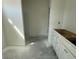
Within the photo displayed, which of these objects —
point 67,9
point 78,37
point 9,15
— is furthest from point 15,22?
point 78,37

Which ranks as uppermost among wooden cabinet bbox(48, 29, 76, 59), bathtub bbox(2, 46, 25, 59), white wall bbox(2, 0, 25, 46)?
white wall bbox(2, 0, 25, 46)

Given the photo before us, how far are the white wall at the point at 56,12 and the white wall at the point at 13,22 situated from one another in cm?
157

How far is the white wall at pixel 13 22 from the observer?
15.7 feet

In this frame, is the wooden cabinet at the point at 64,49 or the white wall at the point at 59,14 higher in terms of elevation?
the white wall at the point at 59,14

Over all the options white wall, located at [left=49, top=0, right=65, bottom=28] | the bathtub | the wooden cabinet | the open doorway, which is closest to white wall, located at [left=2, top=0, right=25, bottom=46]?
the bathtub

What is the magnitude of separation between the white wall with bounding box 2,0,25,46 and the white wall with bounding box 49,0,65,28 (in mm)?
1566

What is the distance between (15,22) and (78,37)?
14.7 feet

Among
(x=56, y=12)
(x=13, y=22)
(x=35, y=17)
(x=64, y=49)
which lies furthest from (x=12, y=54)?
(x=35, y=17)

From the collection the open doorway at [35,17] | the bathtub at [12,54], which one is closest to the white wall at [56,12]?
the bathtub at [12,54]

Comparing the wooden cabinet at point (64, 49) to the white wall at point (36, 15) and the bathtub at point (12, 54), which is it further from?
the white wall at point (36, 15)

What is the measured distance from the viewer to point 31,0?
7.57m

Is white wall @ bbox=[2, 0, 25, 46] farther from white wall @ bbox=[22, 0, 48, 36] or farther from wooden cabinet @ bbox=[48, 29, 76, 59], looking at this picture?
white wall @ bbox=[22, 0, 48, 36]

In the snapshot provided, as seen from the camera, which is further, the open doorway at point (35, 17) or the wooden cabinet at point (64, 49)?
the open doorway at point (35, 17)

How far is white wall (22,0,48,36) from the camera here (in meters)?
7.64
